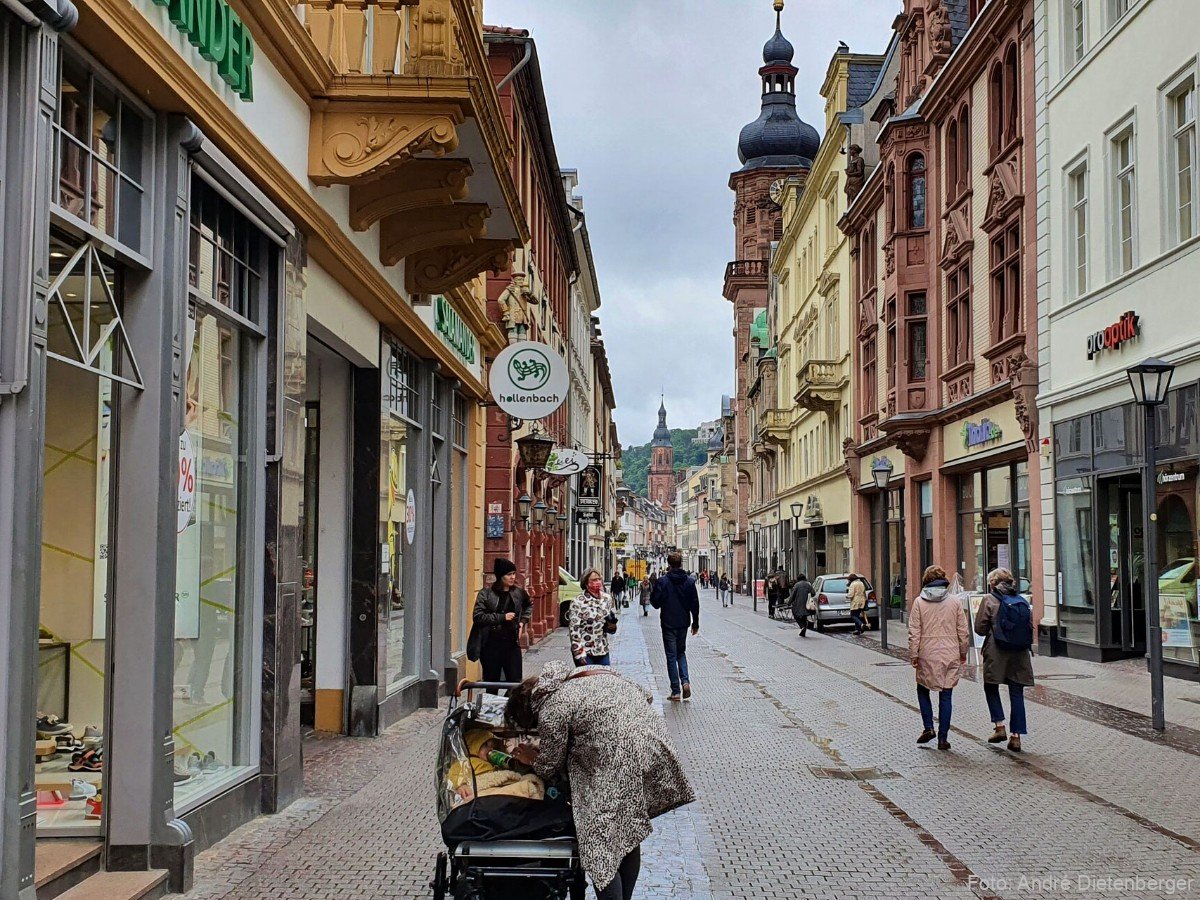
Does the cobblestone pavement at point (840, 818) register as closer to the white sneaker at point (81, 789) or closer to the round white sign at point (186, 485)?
the white sneaker at point (81, 789)

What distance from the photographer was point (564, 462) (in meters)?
28.6

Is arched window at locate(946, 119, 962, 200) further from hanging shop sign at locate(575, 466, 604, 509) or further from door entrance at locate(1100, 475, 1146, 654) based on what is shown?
hanging shop sign at locate(575, 466, 604, 509)

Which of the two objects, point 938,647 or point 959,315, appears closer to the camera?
point 938,647

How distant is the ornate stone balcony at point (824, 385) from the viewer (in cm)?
4812

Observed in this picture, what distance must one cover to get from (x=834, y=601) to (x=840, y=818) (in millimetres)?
26078

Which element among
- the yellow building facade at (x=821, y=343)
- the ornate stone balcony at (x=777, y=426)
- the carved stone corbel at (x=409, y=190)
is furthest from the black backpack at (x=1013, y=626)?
the ornate stone balcony at (x=777, y=426)

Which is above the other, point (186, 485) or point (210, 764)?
point (186, 485)

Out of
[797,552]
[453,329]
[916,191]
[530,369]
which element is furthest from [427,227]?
[797,552]

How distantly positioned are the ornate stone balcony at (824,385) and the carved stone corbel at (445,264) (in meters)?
34.5

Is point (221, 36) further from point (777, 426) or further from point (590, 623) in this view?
point (777, 426)

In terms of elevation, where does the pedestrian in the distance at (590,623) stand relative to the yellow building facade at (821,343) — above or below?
below

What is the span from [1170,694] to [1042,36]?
13.2 m

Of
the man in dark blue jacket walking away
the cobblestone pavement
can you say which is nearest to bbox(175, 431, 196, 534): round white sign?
the cobblestone pavement

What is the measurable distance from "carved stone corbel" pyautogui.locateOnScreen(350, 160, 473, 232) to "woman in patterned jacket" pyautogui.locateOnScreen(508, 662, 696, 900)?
617 centimetres
